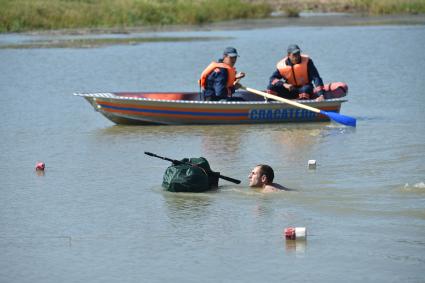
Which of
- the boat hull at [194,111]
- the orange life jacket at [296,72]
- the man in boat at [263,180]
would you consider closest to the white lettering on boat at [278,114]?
the boat hull at [194,111]

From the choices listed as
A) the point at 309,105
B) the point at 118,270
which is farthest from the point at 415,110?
the point at 118,270

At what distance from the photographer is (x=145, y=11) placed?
53250mm

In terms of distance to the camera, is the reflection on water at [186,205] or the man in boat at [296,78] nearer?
the reflection on water at [186,205]

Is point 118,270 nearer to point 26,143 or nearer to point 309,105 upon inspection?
point 26,143

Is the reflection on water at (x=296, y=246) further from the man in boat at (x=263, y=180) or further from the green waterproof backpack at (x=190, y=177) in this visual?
the green waterproof backpack at (x=190, y=177)

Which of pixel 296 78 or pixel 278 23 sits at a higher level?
pixel 296 78

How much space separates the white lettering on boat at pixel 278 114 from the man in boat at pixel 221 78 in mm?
608

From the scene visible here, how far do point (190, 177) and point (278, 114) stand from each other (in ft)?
23.0

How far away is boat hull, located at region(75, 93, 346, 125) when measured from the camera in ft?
70.3

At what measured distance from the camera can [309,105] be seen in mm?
21453

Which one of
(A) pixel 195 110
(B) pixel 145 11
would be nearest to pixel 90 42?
(B) pixel 145 11

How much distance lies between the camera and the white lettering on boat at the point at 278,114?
2164 centimetres

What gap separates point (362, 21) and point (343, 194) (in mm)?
38051

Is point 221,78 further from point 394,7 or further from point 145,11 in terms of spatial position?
point 394,7
